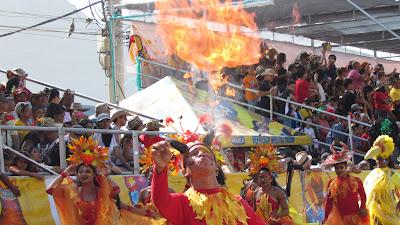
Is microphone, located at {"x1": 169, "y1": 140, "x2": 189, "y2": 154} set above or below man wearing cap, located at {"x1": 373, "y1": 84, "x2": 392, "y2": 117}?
above

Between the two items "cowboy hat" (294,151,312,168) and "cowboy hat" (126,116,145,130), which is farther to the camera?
"cowboy hat" (294,151,312,168)

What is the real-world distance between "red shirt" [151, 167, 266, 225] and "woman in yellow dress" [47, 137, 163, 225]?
1854mm

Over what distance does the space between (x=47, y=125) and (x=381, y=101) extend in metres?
7.75

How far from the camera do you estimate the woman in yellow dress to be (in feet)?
27.5

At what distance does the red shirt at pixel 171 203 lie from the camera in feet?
20.0

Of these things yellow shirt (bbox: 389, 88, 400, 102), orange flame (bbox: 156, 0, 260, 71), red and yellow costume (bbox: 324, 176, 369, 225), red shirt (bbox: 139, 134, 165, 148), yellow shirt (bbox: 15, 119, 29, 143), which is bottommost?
red and yellow costume (bbox: 324, 176, 369, 225)

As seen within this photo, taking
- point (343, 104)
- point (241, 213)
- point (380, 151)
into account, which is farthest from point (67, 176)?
point (343, 104)

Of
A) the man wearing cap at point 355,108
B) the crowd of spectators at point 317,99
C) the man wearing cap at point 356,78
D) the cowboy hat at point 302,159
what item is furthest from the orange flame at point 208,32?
the man wearing cap at point 356,78

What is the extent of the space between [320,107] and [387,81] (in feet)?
9.26

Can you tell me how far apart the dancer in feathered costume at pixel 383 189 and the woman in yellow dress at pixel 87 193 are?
14.2ft

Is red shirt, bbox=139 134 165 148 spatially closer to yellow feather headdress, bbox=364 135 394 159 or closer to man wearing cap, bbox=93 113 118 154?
man wearing cap, bbox=93 113 118 154

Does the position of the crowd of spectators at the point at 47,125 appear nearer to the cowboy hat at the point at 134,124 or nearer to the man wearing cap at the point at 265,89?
the cowboy hat at the point at 134,124

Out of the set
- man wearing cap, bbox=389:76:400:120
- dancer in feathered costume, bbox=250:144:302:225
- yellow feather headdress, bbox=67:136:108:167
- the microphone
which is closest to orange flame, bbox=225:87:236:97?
man wearing cap, bbox=389:76:400:120

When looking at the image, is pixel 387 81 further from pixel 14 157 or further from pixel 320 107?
pixel 14 157
